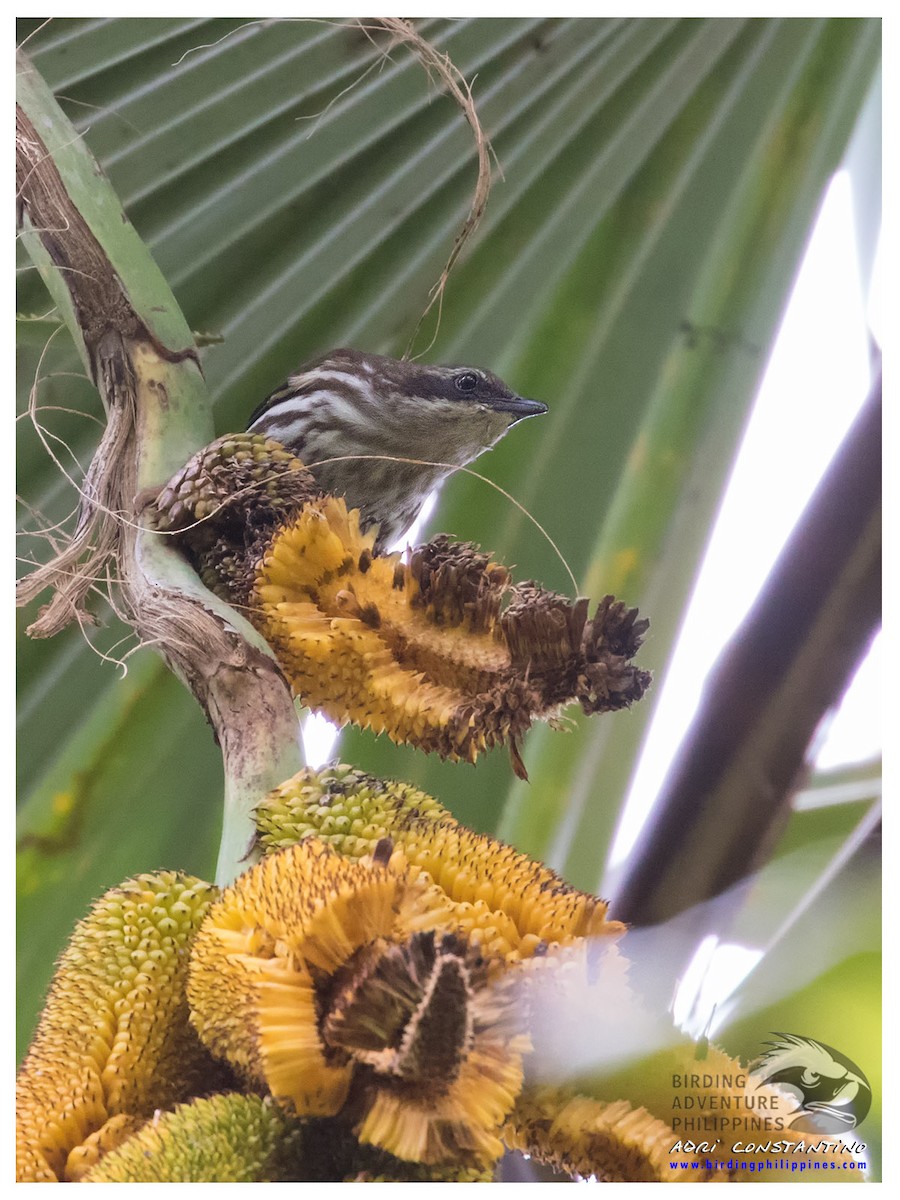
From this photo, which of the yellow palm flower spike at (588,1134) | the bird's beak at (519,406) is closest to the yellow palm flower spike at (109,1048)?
the yellow palm flower spike at (588,1134)

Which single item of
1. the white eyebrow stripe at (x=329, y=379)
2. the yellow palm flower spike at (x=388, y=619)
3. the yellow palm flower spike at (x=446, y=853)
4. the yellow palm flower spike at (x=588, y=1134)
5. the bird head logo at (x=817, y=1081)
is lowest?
the yellow palm flower spike at (x=588, y=1134)

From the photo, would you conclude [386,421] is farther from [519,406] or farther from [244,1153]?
[244,1153]

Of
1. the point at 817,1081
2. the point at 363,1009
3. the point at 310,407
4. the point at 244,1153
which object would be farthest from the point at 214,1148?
the point at 310,407

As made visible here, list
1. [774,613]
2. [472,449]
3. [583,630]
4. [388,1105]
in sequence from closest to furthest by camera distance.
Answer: [388,1105]
[583,630]
[774,613]
[472,449]

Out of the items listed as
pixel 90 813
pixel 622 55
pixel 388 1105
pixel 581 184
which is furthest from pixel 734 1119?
pixel 622 55

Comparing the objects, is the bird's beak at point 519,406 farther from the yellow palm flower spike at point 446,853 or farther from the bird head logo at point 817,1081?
the bird head logo at point 817,1081
